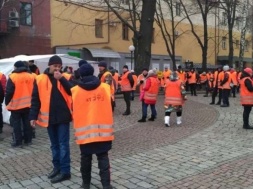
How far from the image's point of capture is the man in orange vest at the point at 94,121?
18.2 feet

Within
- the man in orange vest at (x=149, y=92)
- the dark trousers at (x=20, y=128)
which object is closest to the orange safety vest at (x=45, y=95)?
the dark trousers at (x=20, y=128)

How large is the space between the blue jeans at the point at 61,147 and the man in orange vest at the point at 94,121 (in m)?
0.66

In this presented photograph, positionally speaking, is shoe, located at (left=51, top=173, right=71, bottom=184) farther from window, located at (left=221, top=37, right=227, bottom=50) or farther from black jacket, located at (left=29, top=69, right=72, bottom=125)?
window, located at (left=221, top=37, right=227, bottom=50)

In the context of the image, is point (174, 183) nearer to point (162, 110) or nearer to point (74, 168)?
point (74, 168)

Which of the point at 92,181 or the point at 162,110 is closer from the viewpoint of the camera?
the point at 92,181

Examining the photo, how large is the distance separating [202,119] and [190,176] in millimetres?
6828

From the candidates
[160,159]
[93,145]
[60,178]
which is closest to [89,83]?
[93,145]

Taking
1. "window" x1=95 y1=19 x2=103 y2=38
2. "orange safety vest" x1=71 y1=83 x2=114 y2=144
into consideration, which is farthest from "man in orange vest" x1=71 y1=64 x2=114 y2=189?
"window" x1=95 y1=19 x2=103 y2=38

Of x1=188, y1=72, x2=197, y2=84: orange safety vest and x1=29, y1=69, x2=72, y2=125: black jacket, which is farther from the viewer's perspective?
x1=188, y1=72, x2=197, y2=84: orange safety vest

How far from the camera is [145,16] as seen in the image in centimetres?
2239

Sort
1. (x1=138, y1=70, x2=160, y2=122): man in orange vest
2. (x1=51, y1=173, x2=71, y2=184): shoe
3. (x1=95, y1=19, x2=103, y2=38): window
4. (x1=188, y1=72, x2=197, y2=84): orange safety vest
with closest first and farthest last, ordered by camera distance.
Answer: (x1=51, y1=173, x2=71, y2=184): shoe → (x1=138, y1=70, x2=160, y2=122): man in orange vest → (x1=188, y1=72, x2=197, y2=84): orange safety vest → (x1=95, y1=19, x2=103, y2=38): window

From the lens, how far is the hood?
18.3ft

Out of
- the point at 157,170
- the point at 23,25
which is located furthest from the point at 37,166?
the point at 23,25

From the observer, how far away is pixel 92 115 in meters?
5.59
